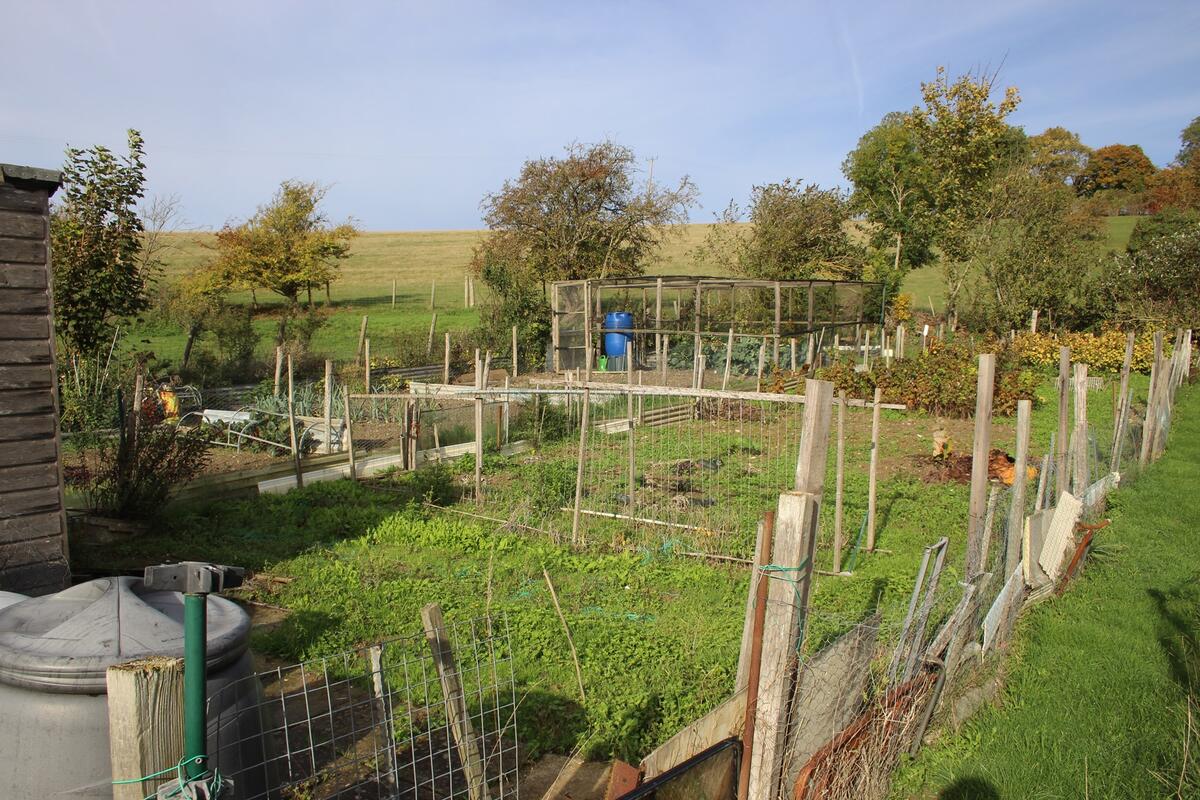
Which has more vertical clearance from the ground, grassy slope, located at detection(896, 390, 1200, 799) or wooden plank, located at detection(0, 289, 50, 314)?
wooden plank, located at detection(0, 289, 50, 314)

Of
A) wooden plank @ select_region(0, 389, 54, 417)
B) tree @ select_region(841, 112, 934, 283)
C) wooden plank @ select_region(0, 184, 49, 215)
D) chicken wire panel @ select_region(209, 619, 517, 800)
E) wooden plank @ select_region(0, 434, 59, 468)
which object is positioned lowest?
chicken wire panel @ select_region(209, 619, 517, 800)

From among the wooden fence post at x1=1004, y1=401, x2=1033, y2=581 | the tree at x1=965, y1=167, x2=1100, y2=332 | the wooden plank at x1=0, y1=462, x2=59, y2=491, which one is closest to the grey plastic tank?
the wooden plank at x1=0, y1=462, x2=59, y2=491

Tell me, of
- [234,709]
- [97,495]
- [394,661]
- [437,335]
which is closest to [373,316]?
[437,335]

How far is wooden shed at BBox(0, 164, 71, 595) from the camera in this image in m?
5.81

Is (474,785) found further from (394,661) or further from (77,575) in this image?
(77,575)

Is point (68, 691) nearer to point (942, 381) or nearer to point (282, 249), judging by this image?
point (942, 381)

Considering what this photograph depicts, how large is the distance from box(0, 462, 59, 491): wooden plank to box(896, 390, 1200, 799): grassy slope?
591cm

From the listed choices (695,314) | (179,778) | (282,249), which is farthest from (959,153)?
(179,778)

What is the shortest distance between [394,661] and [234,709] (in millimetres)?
2697

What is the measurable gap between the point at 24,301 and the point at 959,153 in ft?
98.9

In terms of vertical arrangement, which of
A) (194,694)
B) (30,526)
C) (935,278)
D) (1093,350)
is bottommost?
(30,526)

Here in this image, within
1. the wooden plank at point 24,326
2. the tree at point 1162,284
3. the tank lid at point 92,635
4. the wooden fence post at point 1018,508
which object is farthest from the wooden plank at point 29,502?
the tree at point 1162,284

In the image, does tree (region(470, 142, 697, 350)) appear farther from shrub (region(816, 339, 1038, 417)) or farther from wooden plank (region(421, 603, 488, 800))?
wooden plank (region(421, 603, 488, 800))

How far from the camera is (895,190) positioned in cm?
4125
